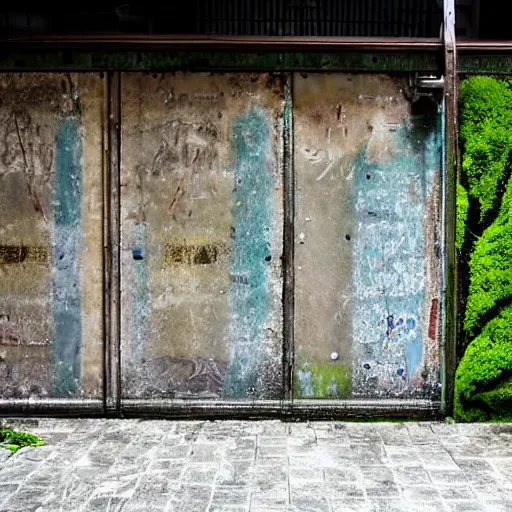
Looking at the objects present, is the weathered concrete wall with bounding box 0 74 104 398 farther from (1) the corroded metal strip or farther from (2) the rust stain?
(2) the rust stain

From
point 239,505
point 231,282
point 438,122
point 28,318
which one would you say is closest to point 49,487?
point 239,505

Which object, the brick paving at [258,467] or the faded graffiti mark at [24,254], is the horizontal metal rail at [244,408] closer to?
the brick paving at [258,467]

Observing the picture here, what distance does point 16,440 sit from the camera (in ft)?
18.0

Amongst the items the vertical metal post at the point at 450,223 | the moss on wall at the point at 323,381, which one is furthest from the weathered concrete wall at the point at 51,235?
the vertical metal post at the point at 450,223

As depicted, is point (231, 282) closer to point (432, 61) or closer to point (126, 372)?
point (126, 372)

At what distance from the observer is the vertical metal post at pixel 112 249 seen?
19.3ft

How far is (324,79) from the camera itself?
5.86m

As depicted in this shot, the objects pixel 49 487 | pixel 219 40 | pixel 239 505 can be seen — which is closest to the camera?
pixel 239 505

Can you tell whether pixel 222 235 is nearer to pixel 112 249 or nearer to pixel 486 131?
pixel 112 249

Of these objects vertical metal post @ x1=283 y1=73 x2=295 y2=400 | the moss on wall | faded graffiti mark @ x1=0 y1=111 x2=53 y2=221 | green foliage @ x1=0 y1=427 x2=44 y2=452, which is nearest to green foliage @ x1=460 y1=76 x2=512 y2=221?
vertical metal post @ x1=283 y1=73 x2=295 y2=400

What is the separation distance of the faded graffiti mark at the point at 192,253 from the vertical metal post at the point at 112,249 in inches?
18.1

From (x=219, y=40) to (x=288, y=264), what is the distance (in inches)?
79.5

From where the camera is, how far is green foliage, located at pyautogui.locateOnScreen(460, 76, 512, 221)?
5.84 m

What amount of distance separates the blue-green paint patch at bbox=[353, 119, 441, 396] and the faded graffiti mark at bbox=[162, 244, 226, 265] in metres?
1.25
